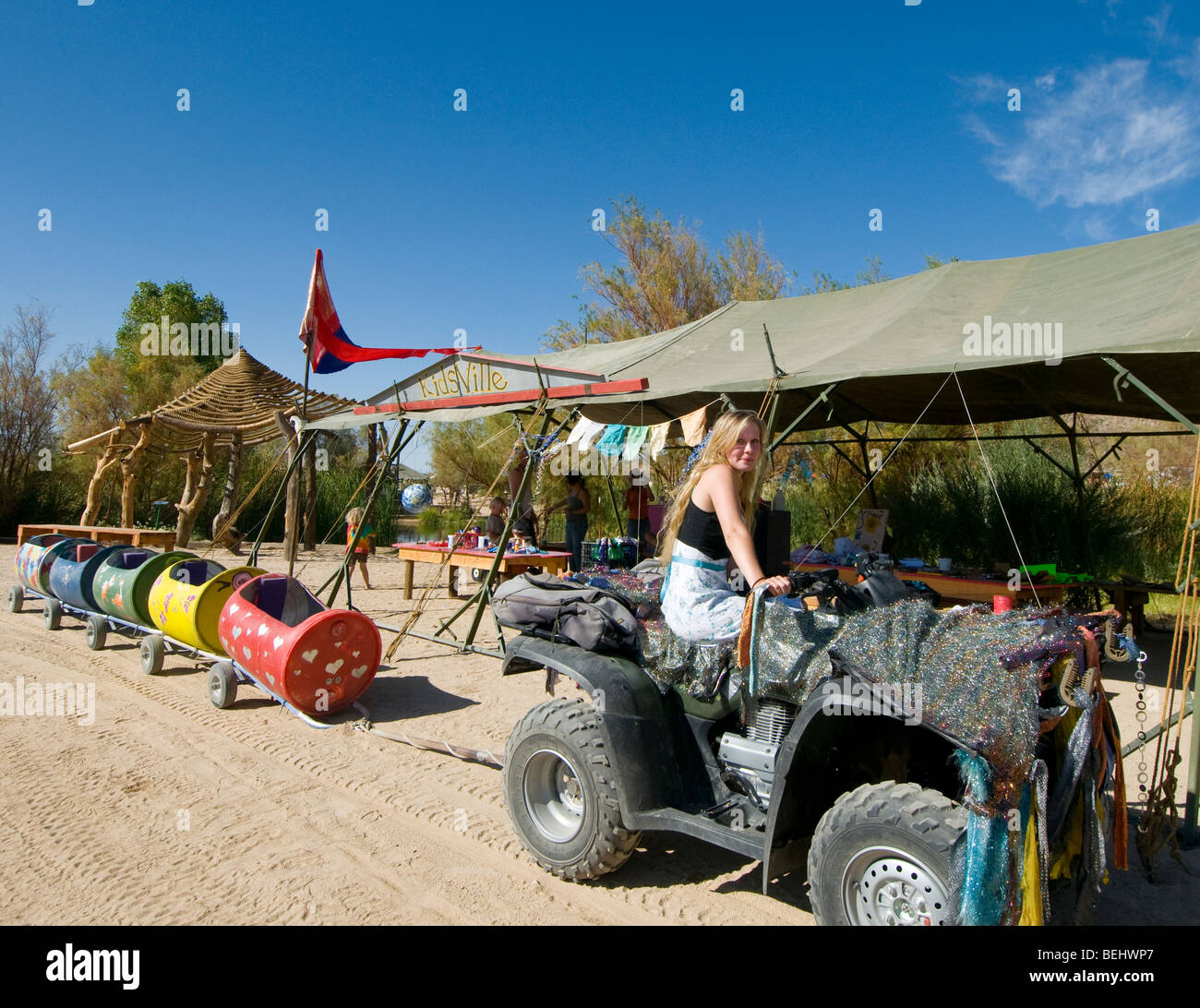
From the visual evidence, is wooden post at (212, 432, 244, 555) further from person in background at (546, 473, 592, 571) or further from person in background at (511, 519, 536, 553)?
person in background at (546, 473, 592, 571)

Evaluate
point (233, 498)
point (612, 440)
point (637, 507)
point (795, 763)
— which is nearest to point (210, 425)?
point (233, 498)

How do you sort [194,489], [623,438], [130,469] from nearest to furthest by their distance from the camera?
1. [623,438]
2. [130,469]
3. [194,489]

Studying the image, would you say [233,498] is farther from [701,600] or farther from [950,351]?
[701,600]

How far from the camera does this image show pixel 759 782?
10.5 feet

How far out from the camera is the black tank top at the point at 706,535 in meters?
3.44

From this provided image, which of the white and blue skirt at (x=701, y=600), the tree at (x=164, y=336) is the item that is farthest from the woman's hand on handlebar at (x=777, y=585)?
the tree at (x=164, y=336)

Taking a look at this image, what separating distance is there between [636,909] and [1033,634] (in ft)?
6.40

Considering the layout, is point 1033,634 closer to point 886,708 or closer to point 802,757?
→ point 886,708

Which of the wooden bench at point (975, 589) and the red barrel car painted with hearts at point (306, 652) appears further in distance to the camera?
the wooden bench at point (975, 589)

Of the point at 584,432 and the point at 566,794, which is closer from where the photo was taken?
the point at 566,794

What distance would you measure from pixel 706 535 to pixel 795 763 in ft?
3.33

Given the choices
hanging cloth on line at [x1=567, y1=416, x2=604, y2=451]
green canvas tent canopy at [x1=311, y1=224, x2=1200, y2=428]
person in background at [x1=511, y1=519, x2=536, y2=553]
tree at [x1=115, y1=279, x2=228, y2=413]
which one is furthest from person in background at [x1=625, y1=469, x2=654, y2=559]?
tree at [x1=115, y1=279, x2=228, y2=413]

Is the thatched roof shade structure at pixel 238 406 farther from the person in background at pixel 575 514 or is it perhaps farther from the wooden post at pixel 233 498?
the person in background at pixel 575 514
